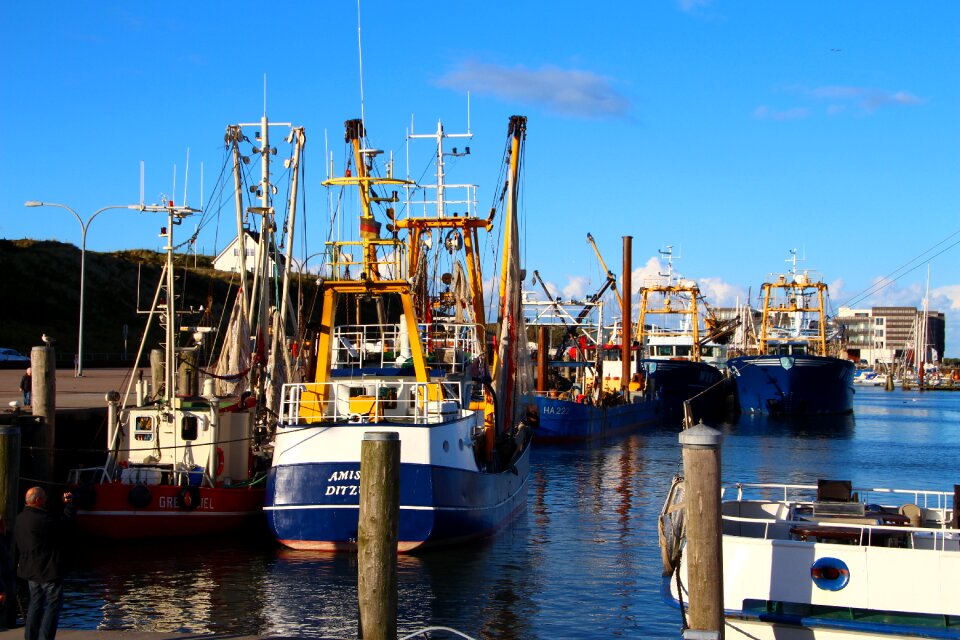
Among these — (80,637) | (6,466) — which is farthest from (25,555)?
(6,466)

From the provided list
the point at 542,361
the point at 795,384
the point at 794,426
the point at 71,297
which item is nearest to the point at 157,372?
the point at 542,361

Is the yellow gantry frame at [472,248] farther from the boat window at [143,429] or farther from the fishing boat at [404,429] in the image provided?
the boat window at [143,429]

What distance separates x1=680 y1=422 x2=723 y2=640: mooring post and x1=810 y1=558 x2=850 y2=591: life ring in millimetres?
2564

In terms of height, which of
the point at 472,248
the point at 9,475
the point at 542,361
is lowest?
the point at 9,475

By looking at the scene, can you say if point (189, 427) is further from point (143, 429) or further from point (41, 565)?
point (41, 565)

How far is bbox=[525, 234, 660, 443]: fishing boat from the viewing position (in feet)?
165

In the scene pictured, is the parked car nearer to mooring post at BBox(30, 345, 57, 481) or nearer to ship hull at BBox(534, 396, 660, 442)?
ship hull at BBox(534, 396, 660, 442)

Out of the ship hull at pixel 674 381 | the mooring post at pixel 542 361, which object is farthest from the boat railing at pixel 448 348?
the ship hull at pixel 674 381

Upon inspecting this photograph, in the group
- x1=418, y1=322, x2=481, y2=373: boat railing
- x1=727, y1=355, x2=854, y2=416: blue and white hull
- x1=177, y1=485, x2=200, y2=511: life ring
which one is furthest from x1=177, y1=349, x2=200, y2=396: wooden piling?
x1=727, y1=355, x2=854, y2=416: blue and white hull

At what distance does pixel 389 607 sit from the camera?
12000mm

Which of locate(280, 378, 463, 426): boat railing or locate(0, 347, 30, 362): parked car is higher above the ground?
locate(0, 347, 30, 362): parked car

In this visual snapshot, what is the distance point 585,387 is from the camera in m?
60.8

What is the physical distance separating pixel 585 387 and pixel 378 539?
4929 centimetres

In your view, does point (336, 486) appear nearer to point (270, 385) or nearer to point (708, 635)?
point (270, 385)
